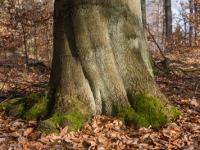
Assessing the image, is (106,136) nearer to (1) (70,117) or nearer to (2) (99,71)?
(1) (70,117)

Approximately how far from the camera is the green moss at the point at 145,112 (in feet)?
12.1

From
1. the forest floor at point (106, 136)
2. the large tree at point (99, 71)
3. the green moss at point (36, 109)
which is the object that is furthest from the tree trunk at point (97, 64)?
the forest floor at point (106, 136)

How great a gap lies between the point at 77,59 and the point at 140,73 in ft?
3.53

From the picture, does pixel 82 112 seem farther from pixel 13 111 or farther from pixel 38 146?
pixel 13 111

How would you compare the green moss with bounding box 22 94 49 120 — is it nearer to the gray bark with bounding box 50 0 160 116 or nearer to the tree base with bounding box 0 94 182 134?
the tree base with bounding box 0 94 182 134

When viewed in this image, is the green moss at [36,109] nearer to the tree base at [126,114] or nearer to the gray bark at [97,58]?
the tree base at [126,114]

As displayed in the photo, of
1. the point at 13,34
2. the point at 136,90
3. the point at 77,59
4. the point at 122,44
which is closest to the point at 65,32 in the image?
the point at 77,59

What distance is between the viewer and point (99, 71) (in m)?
3.89

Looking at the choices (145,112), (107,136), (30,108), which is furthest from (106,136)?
(30,108)

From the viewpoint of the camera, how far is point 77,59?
12.7ft

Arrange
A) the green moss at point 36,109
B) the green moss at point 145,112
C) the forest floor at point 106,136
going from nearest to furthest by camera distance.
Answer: the forest floor at point 106,136 → the green moss at point 145,112 → the green moss at point 36,109

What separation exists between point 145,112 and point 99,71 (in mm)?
985

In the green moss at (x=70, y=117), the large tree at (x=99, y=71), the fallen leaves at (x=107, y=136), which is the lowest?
the fallen leaves at (x=107, y=136)

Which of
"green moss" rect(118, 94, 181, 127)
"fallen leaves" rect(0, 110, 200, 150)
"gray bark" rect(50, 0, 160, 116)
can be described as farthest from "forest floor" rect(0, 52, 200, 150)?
"gray bark" rect(50, 0, 160, 116)
